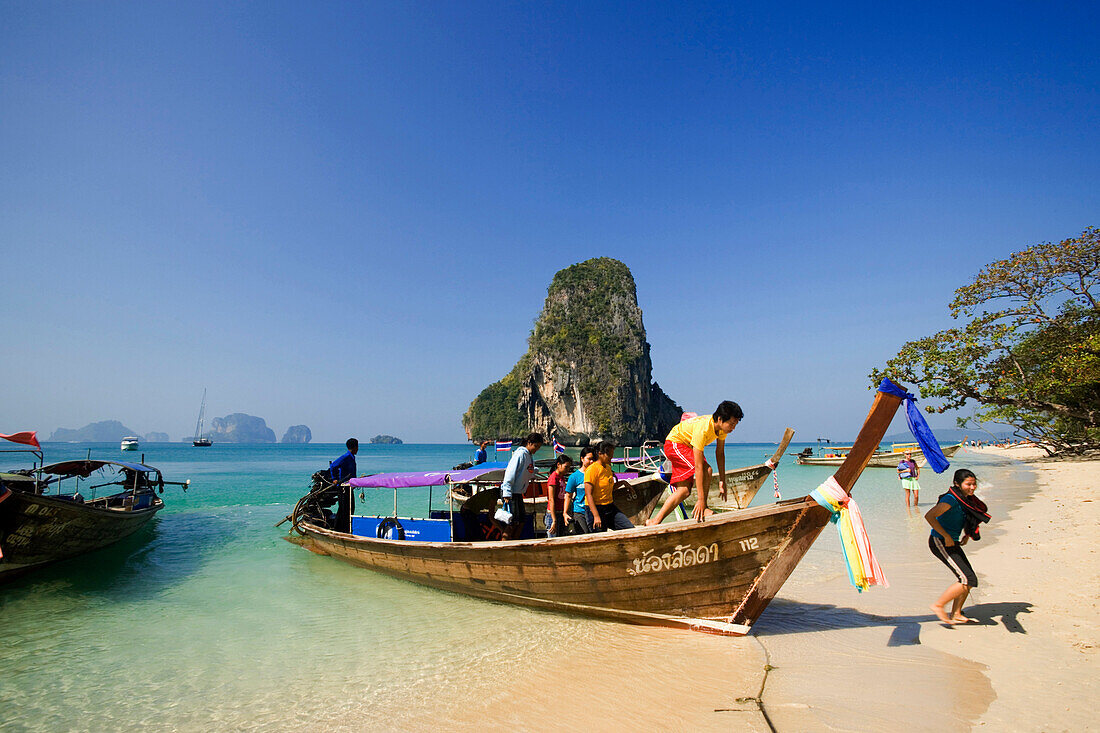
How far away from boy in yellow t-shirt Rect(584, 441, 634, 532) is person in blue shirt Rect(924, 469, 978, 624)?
3150mm

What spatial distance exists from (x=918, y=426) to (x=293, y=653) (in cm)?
702

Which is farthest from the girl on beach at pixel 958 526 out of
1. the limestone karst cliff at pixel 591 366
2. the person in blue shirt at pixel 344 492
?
the limestone karst cliff at pixel 591 366

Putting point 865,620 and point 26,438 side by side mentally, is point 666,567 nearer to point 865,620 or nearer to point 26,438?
point 865,620

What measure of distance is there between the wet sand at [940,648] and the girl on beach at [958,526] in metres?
0.36

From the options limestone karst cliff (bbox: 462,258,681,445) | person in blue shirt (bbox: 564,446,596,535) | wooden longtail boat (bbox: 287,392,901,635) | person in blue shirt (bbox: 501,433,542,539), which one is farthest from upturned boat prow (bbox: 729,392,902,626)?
limestone karst cliff (bbox: 462,258,681,445)

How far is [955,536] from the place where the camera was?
16.3 feet

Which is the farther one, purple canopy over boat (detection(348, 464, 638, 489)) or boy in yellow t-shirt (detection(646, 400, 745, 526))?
purple canopy over boat (detection(348, 464, 638, 489))

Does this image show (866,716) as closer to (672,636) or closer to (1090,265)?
(672,636)

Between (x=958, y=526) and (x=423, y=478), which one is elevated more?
(x=423, y=478)

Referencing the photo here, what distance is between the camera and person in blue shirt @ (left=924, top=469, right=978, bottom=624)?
4.84m

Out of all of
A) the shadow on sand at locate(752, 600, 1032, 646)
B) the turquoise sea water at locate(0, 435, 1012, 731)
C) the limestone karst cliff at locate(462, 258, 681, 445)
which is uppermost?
the limestone karst cliff at locate(462, 258, 681, 445)

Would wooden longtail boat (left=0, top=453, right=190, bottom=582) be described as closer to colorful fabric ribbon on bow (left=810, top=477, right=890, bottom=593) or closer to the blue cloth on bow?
colorful fabric ribbon on bow (left=810, top=477, right=890, bottom=593)

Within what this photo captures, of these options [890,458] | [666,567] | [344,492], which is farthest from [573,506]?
[890,458]

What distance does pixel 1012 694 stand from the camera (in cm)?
370
